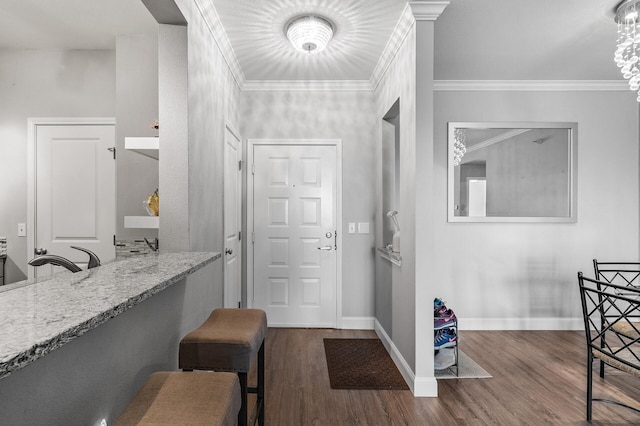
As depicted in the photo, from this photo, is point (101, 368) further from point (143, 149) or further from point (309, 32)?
point (309, 32)

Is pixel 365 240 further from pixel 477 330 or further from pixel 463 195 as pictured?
pixel 477 330

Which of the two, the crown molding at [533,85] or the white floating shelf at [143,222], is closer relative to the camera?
the white floating shelf at [143,222]

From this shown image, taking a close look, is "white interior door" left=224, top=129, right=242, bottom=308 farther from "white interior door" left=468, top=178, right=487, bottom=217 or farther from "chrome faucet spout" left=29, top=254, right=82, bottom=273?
"white interior door" left=468, top=178, right=487, bottom=217

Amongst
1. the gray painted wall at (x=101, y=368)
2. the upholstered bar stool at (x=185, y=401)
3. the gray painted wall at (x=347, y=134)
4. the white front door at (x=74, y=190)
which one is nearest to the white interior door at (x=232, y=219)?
the gray painted wall at (x=347, y=134)

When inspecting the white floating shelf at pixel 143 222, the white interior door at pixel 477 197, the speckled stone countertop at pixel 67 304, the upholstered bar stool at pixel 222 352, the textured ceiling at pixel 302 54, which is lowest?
the upholstered bar stool at pixel 222 352

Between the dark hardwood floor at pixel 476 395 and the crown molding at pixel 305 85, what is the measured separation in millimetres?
2589

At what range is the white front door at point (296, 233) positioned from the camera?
399cm

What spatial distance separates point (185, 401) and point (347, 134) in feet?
10.7

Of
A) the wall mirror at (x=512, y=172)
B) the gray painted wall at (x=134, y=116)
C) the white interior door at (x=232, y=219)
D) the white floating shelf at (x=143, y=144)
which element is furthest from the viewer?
the wall mirror at (x=512, y=172)

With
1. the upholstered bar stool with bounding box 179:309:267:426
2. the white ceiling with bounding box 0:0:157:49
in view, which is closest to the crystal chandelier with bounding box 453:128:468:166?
the white ceiling with bounding box 0:0:157:49

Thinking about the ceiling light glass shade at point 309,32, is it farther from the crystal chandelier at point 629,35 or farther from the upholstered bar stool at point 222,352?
the upholstered bar stool at point 222,352

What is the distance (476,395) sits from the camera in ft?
8.33

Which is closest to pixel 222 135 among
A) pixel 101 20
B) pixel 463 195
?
pixel 101 20

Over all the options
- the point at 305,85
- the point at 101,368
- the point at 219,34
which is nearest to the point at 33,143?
the point at 219,34
